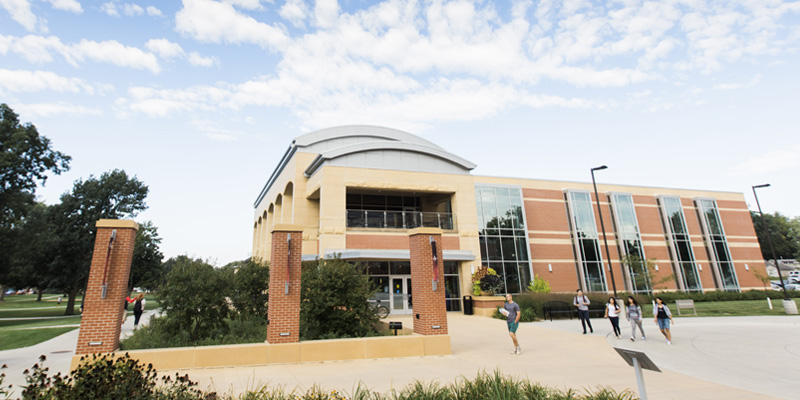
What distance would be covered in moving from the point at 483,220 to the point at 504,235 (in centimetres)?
186

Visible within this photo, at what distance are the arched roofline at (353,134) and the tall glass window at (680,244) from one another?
2175cm

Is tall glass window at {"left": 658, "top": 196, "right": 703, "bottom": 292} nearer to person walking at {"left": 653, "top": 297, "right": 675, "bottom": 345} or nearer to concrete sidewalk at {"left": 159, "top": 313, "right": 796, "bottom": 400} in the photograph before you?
person walking at {"left": 653, "top": 297, "right": 675, "bottom": 345}

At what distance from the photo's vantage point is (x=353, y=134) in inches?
1226

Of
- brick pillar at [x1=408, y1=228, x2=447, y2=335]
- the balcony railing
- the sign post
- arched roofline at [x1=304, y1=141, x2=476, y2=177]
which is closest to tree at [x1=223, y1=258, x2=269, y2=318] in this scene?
brick pillar at [x1=408, y1=228, x2=447, y2=335]

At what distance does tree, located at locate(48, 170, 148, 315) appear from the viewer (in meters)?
32.3

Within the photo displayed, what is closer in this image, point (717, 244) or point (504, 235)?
point (504, 235)

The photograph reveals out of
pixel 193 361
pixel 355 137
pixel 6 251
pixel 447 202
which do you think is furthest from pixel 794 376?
pixel 6 251

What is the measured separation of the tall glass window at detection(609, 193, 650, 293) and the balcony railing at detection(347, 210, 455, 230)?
15.8 meters

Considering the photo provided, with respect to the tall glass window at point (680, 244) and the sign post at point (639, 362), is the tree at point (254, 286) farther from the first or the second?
the tall glass window at point (680, 244)

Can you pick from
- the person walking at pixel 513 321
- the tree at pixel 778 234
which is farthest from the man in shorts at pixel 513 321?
the tree at pixel 778 234

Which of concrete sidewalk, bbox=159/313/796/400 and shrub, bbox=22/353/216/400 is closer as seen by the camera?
shrub, bbox=22/353/216/400

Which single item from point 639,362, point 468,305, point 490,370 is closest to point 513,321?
point 490,370

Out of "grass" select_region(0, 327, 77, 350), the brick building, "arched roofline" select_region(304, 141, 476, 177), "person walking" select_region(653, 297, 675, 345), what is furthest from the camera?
"arched roofline" select_region(304, 141, 476, 177)

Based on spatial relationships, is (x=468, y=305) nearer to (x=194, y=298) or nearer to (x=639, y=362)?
(x=194, y=298)
